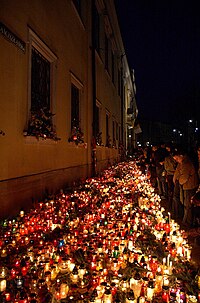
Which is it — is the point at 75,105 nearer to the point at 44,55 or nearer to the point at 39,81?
the point at 44,55

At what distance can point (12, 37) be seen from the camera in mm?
5410

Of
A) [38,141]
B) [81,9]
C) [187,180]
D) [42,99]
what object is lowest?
[187,180]

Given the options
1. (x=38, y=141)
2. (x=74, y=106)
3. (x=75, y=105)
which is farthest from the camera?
(x=75, y=105)

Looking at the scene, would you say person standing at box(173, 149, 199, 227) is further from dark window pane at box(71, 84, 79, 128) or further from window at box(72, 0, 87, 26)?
window at box(72, 0, 87, 26)

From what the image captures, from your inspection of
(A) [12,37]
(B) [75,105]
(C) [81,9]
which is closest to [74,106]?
(B) [75,105]

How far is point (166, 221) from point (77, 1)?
9.04 meters

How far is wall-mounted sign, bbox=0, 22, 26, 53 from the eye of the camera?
5051mm

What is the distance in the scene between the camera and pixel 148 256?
3.85 meters

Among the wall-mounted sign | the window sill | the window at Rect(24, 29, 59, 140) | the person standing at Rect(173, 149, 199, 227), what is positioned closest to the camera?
the wall-mounted sign

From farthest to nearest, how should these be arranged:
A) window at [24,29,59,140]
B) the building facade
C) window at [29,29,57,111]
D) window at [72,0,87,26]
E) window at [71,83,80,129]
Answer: window at [72,0,87,26] → window at [71,83,80,129] → window at [29,29,57,111] → window at [24,29,59,140] → the building facade

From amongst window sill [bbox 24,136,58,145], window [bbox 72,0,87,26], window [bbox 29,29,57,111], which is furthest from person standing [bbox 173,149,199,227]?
window [bbox 72,0,87,26]

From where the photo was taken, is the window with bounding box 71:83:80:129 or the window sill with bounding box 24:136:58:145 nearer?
the window sill with bounding box 24:136:58:145

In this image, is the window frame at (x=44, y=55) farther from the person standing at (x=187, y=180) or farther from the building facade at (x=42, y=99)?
the person standing at (x=187, y=180)

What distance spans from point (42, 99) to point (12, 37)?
6.98ft
